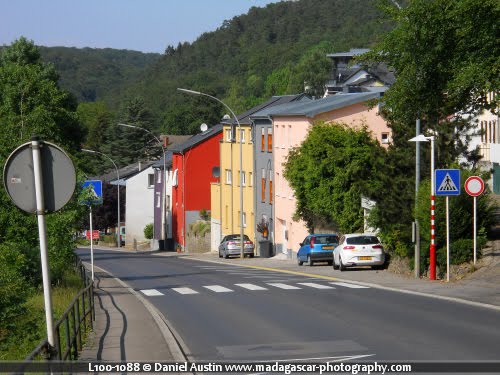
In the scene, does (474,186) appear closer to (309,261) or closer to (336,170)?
(309,261)

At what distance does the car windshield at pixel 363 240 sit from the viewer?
124 ft

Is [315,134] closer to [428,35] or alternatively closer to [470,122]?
[470,122]

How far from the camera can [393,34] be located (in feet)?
71.1

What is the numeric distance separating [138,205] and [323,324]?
88.6m

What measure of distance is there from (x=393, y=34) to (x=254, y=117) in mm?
45636

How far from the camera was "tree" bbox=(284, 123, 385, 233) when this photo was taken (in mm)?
48219

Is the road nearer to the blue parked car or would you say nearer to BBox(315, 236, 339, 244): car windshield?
the blue parked car

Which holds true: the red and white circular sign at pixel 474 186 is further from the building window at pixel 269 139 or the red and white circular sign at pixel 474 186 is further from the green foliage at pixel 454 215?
the building window at pixel 269 139

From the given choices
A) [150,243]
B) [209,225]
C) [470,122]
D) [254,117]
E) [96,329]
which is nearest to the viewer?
[96,329]

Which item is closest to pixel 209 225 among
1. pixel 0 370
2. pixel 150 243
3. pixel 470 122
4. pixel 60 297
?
pixel 150 243

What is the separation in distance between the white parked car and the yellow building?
2997cm

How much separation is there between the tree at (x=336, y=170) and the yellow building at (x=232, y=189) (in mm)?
17386

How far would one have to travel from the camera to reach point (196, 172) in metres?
86.1

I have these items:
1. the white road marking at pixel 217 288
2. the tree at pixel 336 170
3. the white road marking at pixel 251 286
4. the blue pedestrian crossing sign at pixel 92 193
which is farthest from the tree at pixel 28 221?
the tree at pixel 336 170
